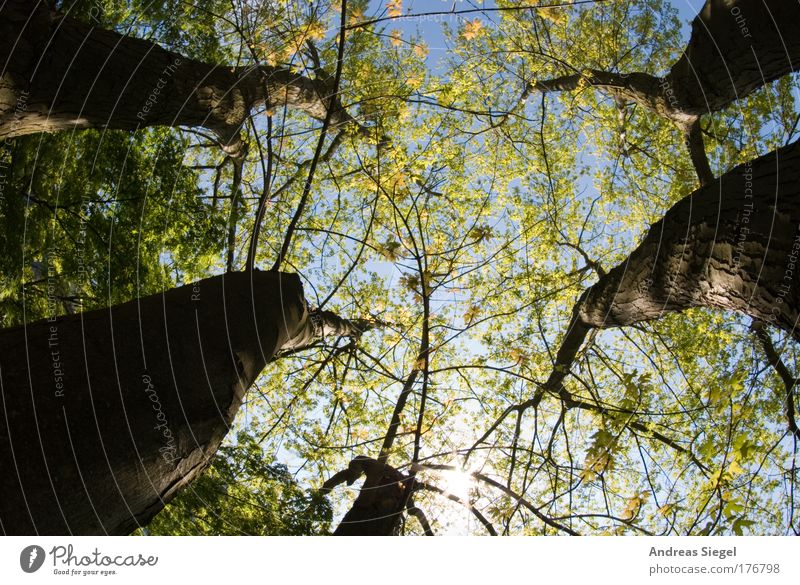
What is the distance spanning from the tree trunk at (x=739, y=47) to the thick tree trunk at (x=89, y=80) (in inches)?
176

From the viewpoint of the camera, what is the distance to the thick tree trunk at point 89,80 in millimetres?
3551

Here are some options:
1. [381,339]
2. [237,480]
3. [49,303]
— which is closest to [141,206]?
[49,303]

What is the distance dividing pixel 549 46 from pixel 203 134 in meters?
5.73

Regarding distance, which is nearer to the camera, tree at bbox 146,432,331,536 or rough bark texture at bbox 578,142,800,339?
rough bark texture at bbox 578,142,800,339

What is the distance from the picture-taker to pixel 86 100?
3939 mm

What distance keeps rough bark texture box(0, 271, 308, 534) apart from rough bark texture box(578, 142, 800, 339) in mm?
2732

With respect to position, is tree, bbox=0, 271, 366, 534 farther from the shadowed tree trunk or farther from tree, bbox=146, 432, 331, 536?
the shadowed tree trunk

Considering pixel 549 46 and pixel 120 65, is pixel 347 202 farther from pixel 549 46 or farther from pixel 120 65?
pixel 120 65

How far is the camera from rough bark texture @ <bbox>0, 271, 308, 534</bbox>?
2.09 meters

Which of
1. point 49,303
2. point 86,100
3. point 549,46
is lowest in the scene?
point 49,303

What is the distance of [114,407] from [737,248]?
3191 mm
